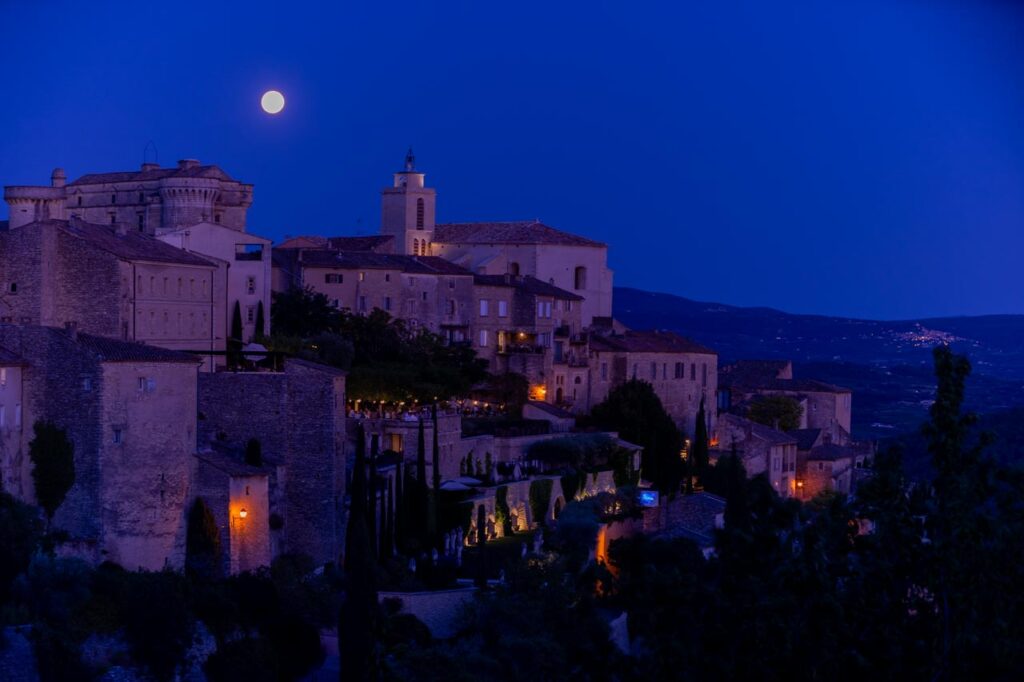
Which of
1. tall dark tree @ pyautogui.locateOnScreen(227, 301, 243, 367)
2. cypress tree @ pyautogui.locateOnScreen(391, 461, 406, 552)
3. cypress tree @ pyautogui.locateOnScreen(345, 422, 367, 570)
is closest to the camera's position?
cypress tree @ pyautogui.locateOnScreen(345, 422, 367, 570)

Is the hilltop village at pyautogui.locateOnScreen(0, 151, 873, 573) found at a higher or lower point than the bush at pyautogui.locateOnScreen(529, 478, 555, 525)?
higher

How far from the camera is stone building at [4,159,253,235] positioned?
54.5 m

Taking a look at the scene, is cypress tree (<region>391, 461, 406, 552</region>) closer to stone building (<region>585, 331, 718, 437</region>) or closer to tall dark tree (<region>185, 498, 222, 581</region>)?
tall dark tree (<region>185, 498, 222, 581</region>)

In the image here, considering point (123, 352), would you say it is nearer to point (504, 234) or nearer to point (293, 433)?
point (293, 433)

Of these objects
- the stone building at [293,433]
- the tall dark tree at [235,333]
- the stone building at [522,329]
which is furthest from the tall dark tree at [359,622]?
the stone building at [522,329]

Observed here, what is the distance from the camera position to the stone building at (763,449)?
6012 cm

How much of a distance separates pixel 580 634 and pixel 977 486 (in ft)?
63.1

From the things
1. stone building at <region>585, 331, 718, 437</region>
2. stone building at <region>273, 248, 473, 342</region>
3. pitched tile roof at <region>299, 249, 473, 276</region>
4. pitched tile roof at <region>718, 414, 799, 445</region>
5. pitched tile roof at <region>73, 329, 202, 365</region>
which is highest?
pitched tile roof at <region>299, 249, 473, 276</region>

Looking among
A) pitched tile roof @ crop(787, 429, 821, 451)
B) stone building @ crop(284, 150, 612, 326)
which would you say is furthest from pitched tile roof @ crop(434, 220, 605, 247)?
pitched tile roof @ crop(787, 429, 821, 451)

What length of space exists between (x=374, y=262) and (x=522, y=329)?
5808 millimetres

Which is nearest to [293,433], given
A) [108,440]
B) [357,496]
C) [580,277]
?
[357,496]

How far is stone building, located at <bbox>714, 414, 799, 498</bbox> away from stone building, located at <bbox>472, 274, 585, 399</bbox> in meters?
6.47

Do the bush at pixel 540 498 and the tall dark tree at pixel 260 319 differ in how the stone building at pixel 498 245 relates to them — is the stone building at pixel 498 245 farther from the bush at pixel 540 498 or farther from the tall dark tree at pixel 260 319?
the bush at pixel 540 498

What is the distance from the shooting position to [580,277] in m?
68.6
